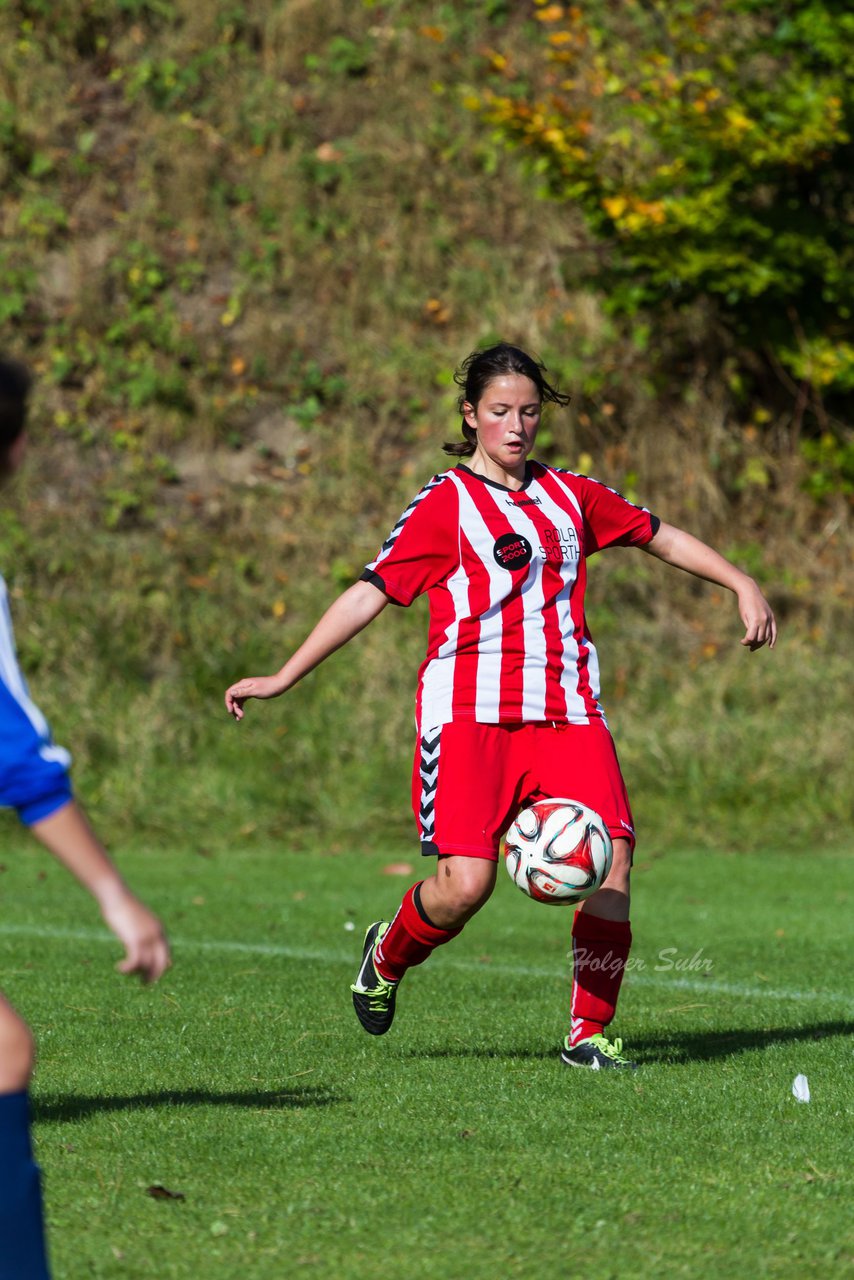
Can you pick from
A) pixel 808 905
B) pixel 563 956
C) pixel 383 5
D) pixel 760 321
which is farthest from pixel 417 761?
pixel 383 5

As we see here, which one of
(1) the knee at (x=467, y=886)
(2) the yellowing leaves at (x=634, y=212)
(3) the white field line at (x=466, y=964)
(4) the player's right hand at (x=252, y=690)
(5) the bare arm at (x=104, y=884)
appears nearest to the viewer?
(5) the bare arm at (x=104, y=884)

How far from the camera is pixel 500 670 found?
17.3ft

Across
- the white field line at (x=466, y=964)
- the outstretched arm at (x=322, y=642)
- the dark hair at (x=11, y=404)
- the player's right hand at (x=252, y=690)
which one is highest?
the dark hair at (x=11, y=404)

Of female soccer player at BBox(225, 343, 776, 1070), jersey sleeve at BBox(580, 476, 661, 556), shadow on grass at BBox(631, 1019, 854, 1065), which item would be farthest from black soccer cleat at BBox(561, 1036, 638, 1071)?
jersey sleeve at BBox(580, 476, 661, 556)

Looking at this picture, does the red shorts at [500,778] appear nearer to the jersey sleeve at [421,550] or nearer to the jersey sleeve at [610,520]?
the jersey sleeve at [421,550]

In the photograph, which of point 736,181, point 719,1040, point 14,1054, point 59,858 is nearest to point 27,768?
point 59,858

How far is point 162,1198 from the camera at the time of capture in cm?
374

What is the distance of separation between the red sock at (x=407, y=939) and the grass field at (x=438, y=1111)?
0.28 meters

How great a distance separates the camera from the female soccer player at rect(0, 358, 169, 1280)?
2.62 m

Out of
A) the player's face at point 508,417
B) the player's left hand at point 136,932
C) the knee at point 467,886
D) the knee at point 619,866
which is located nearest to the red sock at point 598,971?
the knee at point 619,866

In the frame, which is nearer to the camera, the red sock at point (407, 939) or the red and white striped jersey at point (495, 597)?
the red and white striped jersey at point (495, 597)

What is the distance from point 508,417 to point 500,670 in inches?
31.0

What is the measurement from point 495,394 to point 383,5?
14661 mm

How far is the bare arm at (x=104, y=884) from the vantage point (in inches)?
103
